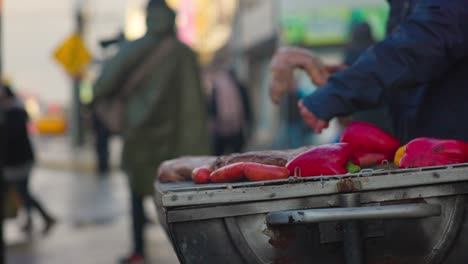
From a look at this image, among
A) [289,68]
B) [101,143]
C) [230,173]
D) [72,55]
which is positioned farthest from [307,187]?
[72,55]

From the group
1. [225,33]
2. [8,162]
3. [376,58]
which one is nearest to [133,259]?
[8,162]

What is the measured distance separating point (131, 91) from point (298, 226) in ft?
16.0

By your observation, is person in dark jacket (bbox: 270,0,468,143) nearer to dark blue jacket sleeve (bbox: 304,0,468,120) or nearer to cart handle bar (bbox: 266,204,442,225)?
dark blue jacket sleeve (bbox: 304,0,468,120)

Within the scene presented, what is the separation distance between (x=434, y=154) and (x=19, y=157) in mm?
8227

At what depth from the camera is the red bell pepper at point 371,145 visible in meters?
2.82

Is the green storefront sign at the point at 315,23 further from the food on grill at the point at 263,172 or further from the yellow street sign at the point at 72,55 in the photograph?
the food on grill at the point at 263,172

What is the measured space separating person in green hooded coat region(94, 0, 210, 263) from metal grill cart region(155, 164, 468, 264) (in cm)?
471

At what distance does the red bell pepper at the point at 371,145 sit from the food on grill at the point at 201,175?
1.63 feet

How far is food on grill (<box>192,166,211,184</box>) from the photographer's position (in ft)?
8.49

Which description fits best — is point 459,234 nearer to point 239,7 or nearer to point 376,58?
point 376,58

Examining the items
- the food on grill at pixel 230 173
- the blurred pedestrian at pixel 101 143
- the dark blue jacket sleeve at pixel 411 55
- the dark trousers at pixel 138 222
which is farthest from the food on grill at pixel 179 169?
the blurred pedestrian at pixel 101 143

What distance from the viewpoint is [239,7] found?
34812 millimetres

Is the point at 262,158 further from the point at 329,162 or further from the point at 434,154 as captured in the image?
the point at 434,154

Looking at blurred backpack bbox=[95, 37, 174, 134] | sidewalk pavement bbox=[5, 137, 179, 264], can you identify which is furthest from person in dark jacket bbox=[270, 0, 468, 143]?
sidewalk pavement bbox=[5, 137, 179, 264]
